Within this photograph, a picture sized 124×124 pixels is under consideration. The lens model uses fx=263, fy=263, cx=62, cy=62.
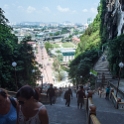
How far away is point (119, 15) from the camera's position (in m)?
32.9

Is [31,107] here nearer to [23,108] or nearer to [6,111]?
[23,108]

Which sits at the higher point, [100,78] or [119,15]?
[119,15]

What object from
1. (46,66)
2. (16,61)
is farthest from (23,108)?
(46,66)

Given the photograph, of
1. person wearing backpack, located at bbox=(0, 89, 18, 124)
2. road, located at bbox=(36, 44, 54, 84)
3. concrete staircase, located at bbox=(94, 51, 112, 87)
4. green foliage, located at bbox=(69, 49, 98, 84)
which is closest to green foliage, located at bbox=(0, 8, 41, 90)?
concrete staircase, located at bbox=(94, 51, 112, 87)

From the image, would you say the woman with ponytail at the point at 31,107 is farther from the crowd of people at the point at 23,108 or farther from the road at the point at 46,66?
the road at the point at 46,66

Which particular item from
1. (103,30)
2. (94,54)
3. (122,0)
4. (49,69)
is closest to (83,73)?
(94,54)

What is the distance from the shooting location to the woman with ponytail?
299cm

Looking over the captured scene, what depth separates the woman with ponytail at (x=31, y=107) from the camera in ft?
9.80

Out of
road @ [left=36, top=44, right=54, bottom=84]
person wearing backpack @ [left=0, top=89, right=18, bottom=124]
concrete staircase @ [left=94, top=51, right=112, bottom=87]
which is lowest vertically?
road @ [left=36, top=44, right=54, bottom=84]

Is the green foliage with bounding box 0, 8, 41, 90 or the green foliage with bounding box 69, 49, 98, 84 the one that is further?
the green foliage with bounding box 69, 49, 98, 84

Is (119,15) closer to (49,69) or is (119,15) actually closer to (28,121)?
(28,121)

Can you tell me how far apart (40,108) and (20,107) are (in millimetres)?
327

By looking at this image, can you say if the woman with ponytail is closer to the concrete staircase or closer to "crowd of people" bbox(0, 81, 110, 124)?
"crowd of people" bbox(0, 81, 110, 124)

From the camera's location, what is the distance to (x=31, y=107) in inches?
120
